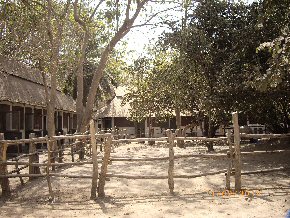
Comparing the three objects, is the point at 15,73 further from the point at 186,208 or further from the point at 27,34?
the point at 186,208

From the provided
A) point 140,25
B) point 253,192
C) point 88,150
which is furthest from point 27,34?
point 253,192

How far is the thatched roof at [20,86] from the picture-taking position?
15053mm

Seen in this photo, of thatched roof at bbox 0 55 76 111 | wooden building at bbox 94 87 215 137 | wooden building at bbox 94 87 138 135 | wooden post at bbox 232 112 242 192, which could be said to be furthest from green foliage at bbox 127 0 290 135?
wooden building at bbox 94 87 138 135

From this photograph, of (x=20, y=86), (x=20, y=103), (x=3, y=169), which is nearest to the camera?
(x=3, y=169)

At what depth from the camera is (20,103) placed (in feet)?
54.2

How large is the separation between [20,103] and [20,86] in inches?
82.3

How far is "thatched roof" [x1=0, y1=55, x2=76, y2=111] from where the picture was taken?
49.4ft

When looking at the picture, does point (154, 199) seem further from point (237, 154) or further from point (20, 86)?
point (20, 86)

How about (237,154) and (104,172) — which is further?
(237,154)

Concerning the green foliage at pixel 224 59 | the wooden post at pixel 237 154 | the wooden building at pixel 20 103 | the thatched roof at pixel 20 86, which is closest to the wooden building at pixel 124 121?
the thatched roof at pixel 20 86

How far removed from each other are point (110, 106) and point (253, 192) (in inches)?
1097

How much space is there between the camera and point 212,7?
1430 cm

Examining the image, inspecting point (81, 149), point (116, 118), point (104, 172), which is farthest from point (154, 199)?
point (116, 118)

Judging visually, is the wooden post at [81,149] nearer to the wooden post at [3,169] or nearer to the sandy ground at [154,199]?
the sandy ground at [154,199]
